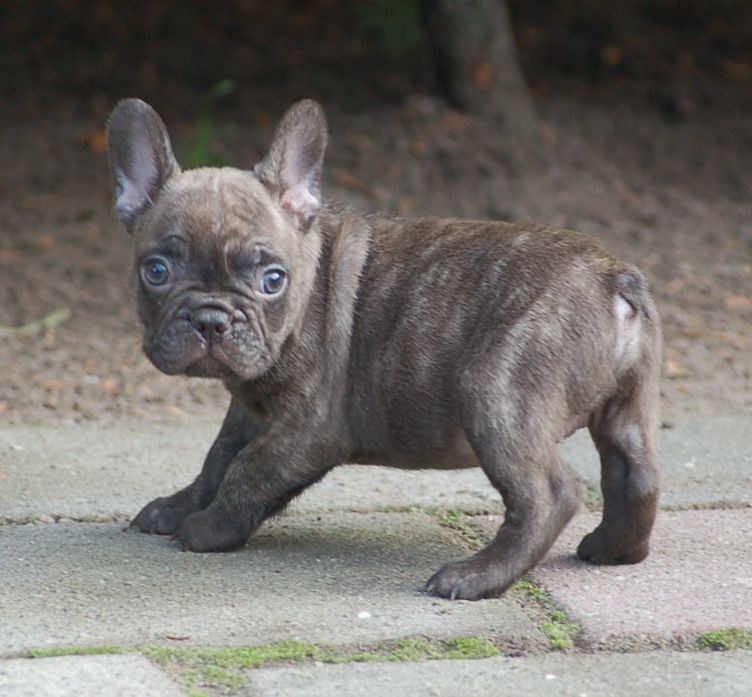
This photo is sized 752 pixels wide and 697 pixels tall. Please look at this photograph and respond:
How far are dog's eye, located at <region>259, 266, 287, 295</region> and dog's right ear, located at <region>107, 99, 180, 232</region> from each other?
53cm

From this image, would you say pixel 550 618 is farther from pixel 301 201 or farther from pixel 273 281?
pixel 301 201

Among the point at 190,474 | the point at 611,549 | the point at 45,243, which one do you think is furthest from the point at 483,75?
the point at 611,549

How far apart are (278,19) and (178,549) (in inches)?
293

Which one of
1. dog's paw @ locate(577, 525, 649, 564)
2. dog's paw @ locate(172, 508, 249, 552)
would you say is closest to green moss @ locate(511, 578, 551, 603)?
dog's paw @ locate(577, 525, 649, 564)

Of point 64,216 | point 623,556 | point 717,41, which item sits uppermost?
point 717,41

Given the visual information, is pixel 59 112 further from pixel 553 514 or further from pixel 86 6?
pixel 553 514

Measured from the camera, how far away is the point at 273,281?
15.2 feet

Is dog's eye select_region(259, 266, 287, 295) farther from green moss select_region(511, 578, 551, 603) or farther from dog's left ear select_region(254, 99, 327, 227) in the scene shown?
green moss select_region(511, 578, 551, 603)

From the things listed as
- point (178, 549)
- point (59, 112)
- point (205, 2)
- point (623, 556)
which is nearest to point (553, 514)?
point (623, 556)

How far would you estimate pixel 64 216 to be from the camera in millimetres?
8805

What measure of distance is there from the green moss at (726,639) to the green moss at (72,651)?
5.02 feet

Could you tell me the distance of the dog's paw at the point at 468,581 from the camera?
4293 millimetres

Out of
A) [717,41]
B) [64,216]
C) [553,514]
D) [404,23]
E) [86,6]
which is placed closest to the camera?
[553,514]

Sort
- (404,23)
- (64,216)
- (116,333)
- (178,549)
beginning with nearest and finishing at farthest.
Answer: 1. (178,549)
2. (116,333)
3. (64,216)
4. (404,23)
